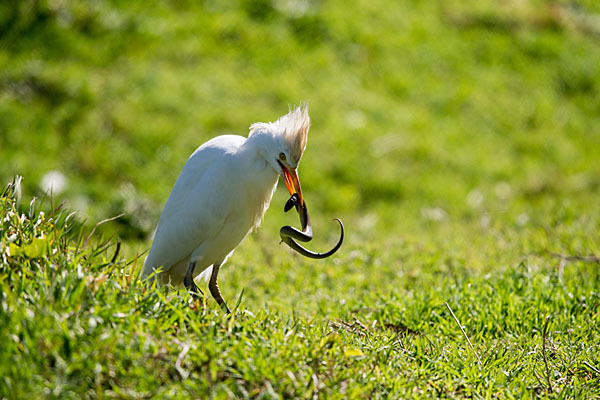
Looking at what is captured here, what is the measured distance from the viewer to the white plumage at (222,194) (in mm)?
4230

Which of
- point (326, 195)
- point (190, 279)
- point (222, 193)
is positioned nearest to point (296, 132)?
point (222, 193)

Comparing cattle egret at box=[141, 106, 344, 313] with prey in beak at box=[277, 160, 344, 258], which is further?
cattle egret at box=[141, 106, 344, 313]

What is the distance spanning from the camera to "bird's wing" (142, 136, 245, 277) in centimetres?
442

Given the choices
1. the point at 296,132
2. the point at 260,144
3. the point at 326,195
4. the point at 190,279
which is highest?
the point at 296,132

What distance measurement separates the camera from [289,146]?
4.11 meters

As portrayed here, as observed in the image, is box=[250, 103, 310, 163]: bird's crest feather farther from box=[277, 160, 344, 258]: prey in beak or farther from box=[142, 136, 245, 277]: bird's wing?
box=[142, 136, 245, 277]: bird's wing

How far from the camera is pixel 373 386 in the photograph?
9.00 feet

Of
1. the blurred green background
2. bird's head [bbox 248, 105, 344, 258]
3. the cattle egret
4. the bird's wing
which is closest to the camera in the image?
bird's head [bbox 248, 105, 344, 258]

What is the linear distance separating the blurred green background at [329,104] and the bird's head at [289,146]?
277cm

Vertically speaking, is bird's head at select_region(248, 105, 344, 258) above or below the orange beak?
above

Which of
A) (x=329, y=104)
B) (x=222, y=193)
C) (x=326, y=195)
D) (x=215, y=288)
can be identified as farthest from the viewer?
(x=329, y=104)

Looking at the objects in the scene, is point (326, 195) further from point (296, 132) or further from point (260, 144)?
point (296, 132)

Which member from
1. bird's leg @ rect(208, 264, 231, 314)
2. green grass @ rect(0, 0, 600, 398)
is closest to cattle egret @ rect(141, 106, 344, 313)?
bird's leg @ rect(208, 264, 231, 314)

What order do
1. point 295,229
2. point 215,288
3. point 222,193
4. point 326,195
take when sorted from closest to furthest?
point 295,229
point 222,193
point 215,288
point 326,195
